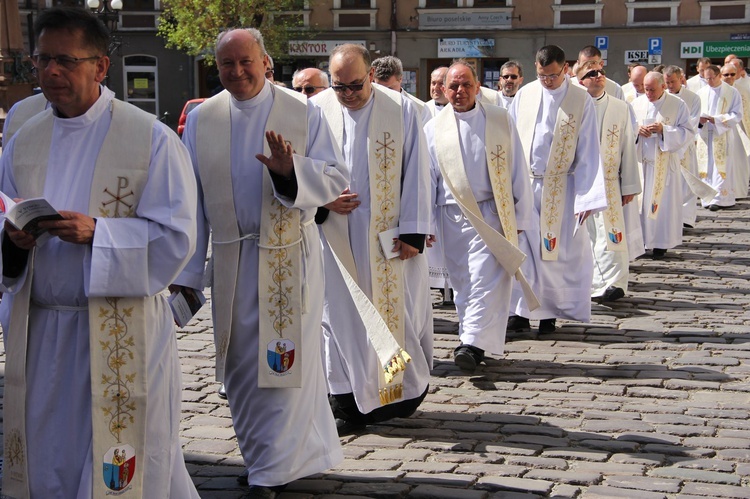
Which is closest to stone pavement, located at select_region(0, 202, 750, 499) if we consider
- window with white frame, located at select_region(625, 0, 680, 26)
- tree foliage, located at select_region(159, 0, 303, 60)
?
tree foliage, located at select_region(159, 0, 303, 60)

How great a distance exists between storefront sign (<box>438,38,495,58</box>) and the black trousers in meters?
31.6

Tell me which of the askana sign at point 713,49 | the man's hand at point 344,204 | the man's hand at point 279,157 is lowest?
the man's hand at point 344,204

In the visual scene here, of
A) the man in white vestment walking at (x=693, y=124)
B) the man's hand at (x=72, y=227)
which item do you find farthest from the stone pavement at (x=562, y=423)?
the man in white vestment walking at (x=693, y=124)

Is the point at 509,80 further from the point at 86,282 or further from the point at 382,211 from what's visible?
the point at 86,282

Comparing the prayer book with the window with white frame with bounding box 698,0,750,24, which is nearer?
the prayer book

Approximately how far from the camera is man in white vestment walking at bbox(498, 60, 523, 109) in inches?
485

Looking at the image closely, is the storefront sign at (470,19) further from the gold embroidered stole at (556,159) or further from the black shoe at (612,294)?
the gold embroidered stole at (556,159)

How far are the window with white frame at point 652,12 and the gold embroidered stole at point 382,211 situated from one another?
31.4 m

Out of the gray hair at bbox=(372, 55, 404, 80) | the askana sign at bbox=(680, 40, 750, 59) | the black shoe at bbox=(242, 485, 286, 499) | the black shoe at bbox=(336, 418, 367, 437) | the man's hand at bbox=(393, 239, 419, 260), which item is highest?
the askana sign at bbox=(680, 40, 750, 59)

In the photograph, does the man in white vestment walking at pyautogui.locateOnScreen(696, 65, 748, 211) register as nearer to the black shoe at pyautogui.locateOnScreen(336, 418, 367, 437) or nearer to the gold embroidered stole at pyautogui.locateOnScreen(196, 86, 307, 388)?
the black shoe at pyautogui.locateOnScreen(336, 418, 367, 437)

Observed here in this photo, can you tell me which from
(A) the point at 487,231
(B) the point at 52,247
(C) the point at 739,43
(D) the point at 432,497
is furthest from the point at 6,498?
(C) the point at 739,43

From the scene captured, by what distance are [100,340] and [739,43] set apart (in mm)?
33701

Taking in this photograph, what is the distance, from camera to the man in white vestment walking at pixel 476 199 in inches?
316

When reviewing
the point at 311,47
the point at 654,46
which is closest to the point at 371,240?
the point at 654,46
